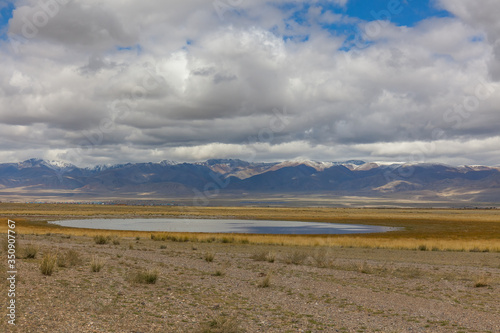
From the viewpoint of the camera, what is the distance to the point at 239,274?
21422 millimetres

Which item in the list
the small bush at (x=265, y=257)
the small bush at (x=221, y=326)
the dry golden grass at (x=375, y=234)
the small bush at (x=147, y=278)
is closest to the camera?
the small bush at (x=221, y=326)

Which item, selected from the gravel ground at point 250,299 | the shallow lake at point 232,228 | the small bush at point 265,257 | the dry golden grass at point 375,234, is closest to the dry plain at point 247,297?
the gravel ground at point 250,299

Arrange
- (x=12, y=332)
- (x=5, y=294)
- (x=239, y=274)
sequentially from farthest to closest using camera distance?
1. (x=239, y=274)
2. (x=5, y=294)
3. (x=12, y=332)

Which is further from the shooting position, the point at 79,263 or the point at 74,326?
the point at 79,263

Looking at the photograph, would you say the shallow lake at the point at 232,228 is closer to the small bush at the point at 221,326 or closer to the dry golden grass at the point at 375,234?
the dry golden grass at the point at 375,234

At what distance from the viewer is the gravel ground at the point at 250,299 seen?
39.4ft

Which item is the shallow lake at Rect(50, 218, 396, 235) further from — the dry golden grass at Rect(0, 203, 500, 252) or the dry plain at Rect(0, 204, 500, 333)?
the dry plain at Rect(0, 204, 500, 333)

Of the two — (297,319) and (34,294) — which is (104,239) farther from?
(297,319)

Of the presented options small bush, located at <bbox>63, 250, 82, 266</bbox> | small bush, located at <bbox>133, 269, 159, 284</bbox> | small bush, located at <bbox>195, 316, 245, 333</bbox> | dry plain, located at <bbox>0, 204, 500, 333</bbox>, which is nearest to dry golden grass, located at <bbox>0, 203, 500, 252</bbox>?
dry plain, located at <bbox>0, 204, 500, 333</bbox>

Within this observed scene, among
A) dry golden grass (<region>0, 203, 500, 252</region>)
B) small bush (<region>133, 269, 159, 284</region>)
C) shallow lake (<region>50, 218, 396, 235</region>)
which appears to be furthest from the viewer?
shallow lake (<region>50, 218, 396, 235</region>)

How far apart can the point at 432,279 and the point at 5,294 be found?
61.3 feet

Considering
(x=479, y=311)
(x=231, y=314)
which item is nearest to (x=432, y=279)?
(x=479, y=311)

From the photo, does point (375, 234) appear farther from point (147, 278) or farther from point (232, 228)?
point (147, 278)

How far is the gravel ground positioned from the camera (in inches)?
473
